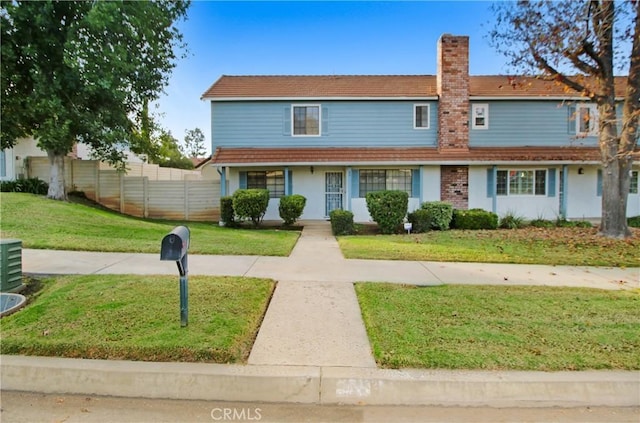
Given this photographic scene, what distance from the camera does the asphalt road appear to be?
281 centimetres

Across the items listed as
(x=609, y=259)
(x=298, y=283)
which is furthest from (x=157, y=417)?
(x=609, y=259)

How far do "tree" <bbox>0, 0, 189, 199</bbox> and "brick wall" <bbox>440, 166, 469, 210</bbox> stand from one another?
12677 mm

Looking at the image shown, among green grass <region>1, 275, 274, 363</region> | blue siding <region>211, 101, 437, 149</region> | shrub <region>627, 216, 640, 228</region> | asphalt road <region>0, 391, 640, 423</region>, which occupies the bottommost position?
asphalt road <region>0, 391, 640, 423</region>

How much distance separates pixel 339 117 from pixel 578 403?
14.5 meters

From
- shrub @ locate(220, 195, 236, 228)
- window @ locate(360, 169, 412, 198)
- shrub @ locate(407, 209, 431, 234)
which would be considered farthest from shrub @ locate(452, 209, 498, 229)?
shrub @ locate(220, 195, 236, 228)

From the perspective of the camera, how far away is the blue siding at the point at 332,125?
16.2 metres

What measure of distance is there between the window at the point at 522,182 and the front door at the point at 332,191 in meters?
6.91

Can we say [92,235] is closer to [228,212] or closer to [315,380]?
[228,212]

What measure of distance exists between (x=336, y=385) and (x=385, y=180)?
13.5 meters

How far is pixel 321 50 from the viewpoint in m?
18.6

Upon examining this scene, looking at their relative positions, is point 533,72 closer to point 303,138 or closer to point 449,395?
point 303,138

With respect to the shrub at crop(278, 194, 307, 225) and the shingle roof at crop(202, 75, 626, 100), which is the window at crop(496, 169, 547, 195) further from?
the shrub at crop(278, 194, 307, 225)

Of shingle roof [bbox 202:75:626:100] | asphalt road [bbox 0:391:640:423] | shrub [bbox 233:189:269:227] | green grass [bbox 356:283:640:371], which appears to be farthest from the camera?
shingle roof [bbox 202:75:626:100]

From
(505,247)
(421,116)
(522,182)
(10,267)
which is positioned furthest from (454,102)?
(10,267)
